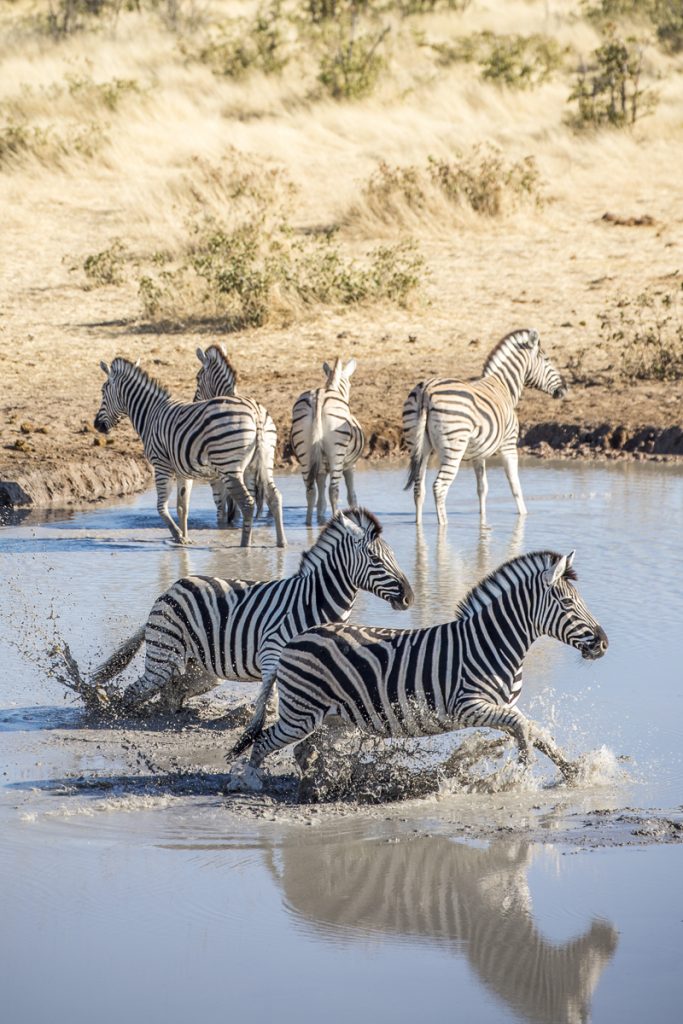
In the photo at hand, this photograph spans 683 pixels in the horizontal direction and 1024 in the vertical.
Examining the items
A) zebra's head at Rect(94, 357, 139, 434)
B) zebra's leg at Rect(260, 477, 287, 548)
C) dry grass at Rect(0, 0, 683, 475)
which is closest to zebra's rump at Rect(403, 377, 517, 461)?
zebra's leg at Rect(260, 477, 287, 548)

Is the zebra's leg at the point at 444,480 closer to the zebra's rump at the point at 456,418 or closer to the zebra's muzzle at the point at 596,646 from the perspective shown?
the zebra's rump at the point at 456,418

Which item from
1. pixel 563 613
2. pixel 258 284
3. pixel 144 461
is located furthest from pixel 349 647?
pixel 258 284

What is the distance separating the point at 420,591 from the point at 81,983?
211 inches

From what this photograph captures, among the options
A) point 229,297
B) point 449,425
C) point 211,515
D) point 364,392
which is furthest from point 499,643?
point 229,297

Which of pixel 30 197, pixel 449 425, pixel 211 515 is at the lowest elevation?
pixel 211 515

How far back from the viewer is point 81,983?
4.54 metres

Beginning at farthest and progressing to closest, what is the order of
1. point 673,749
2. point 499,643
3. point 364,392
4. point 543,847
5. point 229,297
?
point 229,297 → point 364,392 → point 673,749 → point 499,643 → point 543,847

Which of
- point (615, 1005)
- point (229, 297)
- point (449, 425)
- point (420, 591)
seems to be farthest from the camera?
point (229, 297)

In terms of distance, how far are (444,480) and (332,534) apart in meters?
4.97

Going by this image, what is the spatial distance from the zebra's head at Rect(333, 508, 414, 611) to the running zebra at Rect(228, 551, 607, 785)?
45 centimetres

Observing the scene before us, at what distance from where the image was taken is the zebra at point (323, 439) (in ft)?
38.5

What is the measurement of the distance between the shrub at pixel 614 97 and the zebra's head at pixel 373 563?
19.8 m

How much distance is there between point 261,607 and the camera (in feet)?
22.7

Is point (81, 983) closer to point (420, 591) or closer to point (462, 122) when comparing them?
point (420, 591)
